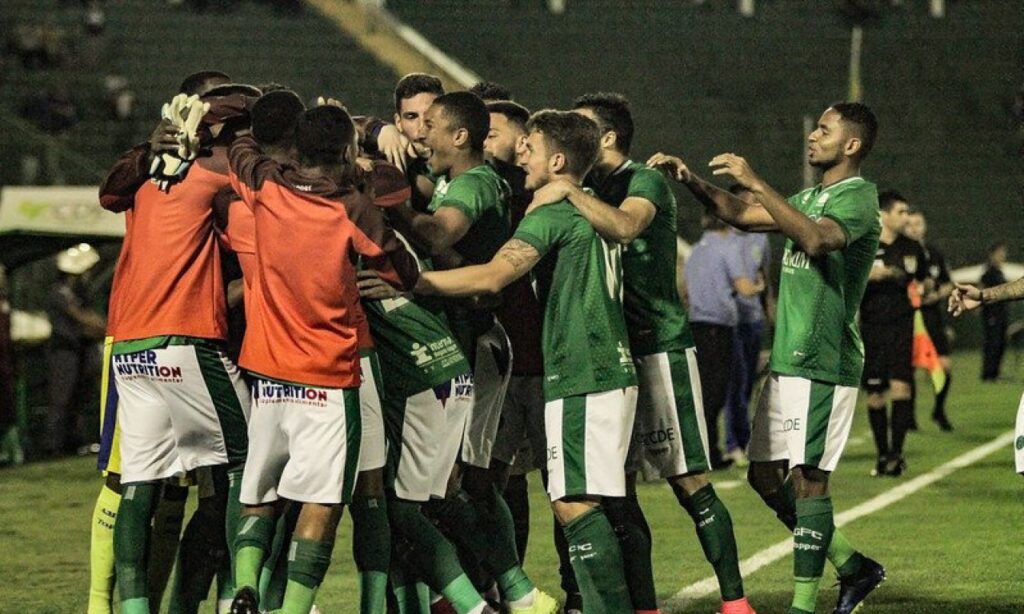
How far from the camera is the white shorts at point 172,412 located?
7316 millimetres

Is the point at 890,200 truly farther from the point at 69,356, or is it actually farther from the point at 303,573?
the point at 303,573

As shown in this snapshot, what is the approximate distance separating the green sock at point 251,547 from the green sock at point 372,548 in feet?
1.08

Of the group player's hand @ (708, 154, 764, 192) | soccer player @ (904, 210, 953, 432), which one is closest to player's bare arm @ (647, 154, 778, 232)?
player's hand @ (708, 154, 764, 192)

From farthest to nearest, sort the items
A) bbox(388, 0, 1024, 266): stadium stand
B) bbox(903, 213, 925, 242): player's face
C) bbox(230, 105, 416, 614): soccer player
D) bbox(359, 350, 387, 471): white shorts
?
bbox(388, 0, 1024, 266): stadium stand → bbox(903, 213, 925, 242): player's face → bbox(359, 350, 387, 471): white shorts → bbox(230, 105, 416, 614): soccer player

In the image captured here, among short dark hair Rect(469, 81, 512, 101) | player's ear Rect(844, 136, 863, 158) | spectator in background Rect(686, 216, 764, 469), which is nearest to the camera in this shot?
player's ear Rect(844, 136, 863, 158)

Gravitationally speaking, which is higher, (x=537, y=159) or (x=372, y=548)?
(x=537, y=159)

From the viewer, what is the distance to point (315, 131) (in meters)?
6.66

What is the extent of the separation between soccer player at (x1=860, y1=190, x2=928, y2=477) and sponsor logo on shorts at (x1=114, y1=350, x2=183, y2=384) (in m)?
8.08

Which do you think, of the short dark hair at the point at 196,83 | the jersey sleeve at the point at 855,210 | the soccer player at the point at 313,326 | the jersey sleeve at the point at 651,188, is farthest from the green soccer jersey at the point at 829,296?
the short dark hair at the point at 196,83

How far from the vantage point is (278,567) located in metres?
7.58

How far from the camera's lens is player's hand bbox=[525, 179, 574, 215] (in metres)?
7.21

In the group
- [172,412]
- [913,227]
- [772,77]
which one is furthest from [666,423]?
[772,77]

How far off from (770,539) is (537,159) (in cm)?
437

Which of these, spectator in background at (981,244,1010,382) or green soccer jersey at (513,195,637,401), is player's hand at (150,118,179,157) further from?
spectator in background at (981,244,1010,382)
